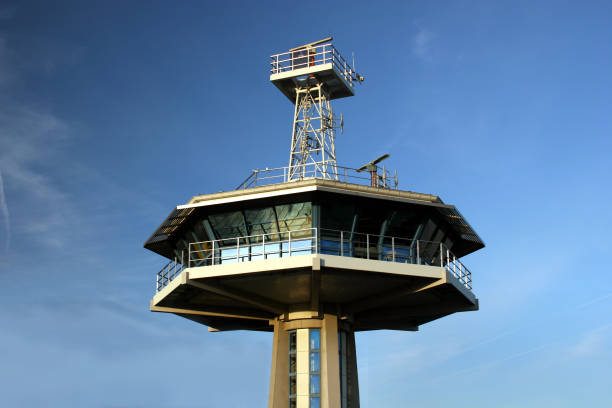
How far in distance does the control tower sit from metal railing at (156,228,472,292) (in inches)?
Result: 1.6

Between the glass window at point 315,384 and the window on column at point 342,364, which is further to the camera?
the window on column at point 342,364

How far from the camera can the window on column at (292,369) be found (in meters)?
30.2

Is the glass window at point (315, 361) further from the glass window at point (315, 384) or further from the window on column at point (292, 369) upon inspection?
the window on column at point (292, 369)

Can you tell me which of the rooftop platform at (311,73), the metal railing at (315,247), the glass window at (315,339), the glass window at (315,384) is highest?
the rooftop platform at (311,73)

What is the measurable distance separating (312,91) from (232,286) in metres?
11.0

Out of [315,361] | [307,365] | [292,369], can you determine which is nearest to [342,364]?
[315,361]

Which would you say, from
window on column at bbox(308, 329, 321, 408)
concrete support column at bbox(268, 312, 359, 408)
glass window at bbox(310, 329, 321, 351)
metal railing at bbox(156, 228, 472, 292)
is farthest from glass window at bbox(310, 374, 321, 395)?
metal railing at bbox(156, 228, 472, 292)

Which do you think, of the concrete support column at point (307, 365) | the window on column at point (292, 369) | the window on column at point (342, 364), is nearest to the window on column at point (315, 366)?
the concrete support column at point (307, 365)

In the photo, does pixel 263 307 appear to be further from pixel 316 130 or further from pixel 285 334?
pixel 316 130

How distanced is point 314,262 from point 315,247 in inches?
61.3

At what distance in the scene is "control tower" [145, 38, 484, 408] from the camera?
27.2 meters

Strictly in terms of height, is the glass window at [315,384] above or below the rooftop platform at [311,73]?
below

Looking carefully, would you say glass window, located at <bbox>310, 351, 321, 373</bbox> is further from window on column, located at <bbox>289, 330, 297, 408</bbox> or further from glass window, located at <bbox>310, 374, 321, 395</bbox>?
window on column, located at <bbox>289, 330, 297, 408</bbox>

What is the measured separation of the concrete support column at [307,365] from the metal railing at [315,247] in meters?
4.17
